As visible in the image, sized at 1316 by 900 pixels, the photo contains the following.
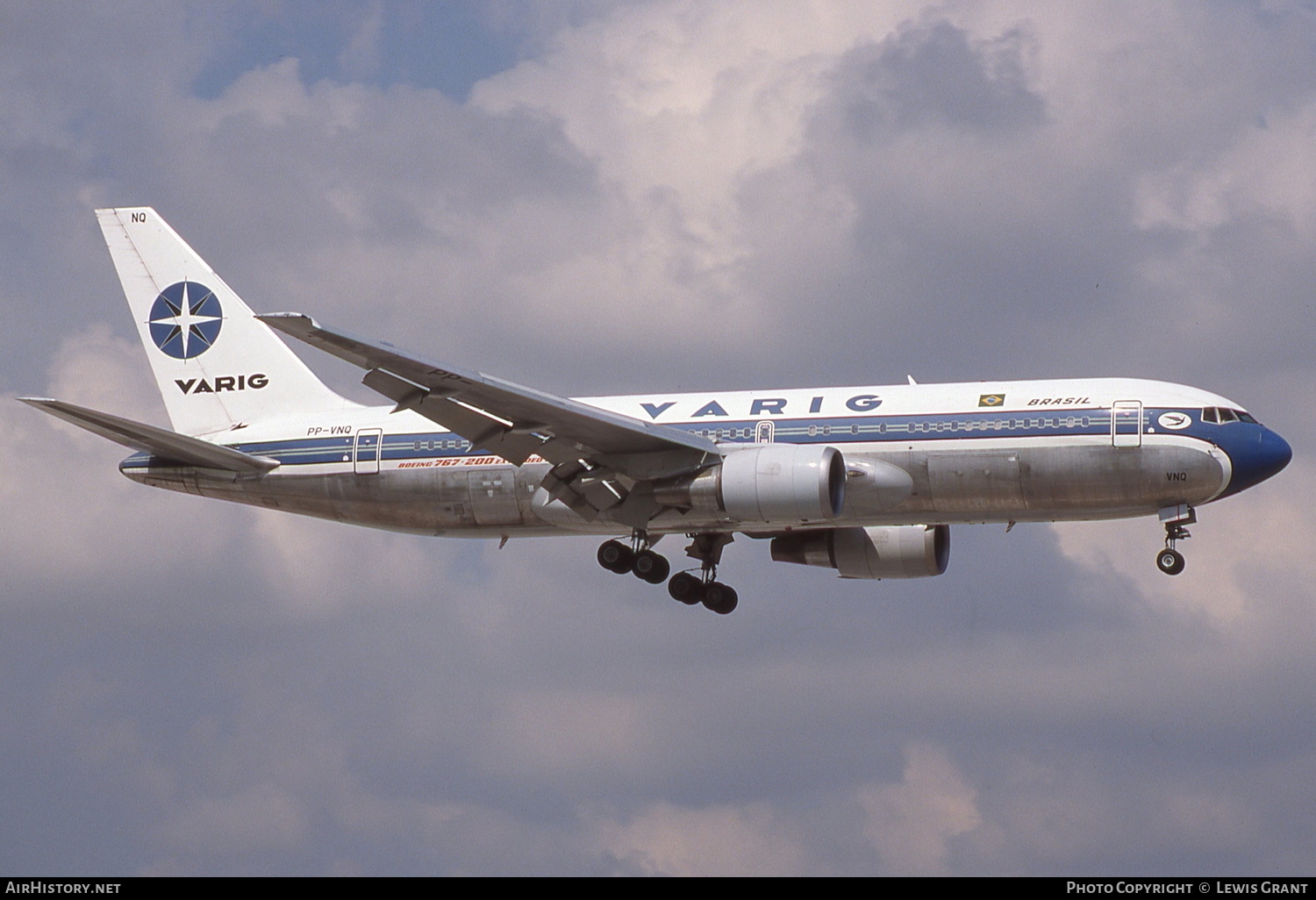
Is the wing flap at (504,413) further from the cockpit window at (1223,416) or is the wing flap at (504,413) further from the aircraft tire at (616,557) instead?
the cockpit window at (1223,416)

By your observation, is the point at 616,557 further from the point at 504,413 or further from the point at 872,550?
the point at 872,550

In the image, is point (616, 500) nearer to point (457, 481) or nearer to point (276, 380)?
point (457, 481)

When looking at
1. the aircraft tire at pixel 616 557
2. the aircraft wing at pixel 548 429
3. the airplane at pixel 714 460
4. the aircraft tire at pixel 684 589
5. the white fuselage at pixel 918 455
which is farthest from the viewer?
the aircraft tire at pixel 684 589

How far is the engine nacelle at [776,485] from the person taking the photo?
146ft

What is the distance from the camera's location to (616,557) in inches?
1984

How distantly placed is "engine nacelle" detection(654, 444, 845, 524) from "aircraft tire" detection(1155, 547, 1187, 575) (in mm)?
8257

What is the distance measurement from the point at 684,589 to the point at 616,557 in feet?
10.6

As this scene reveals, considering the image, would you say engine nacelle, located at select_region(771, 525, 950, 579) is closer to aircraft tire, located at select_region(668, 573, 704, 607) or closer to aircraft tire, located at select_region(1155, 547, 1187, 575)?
aircraft tire, located at select_region(668, 573, 704, 607)

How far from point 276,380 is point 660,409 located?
11.9 meters

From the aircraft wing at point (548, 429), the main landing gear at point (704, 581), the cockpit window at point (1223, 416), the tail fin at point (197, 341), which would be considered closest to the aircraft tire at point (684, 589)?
the main landing gear at point (704, 581)

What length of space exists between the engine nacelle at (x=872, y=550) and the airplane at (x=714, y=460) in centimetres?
6

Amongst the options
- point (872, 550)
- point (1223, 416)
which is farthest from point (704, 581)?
point (1223, 416)

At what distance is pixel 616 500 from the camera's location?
4809 centimetres
